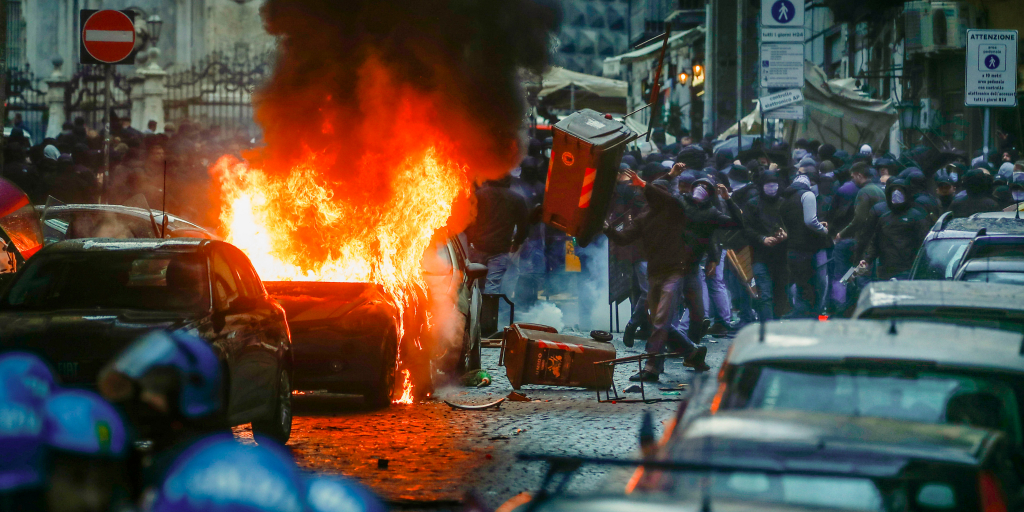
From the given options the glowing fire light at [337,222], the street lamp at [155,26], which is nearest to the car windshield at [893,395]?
the glowing fire light at [337,222]

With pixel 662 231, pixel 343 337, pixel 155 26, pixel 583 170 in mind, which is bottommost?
pixel 343 337

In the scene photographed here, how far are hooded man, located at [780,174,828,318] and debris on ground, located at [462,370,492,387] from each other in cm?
526

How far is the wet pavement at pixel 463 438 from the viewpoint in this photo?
21.6 feet

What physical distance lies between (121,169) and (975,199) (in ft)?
37.5

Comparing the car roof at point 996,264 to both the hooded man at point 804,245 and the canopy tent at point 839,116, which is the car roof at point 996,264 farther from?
the canopy tent at point 839,116

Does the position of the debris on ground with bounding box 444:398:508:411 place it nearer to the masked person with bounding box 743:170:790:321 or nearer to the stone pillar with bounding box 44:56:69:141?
the masked person with bounding box 743:170:790:321

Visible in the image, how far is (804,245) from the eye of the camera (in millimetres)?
14367

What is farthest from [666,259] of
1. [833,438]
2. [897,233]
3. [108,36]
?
[833,438]

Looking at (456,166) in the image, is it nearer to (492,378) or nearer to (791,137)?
(492,378)

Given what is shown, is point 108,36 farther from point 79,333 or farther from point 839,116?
point 839,116

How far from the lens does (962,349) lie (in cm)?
414

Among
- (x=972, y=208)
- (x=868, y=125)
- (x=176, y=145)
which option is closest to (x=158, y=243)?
(x=972, y=208)

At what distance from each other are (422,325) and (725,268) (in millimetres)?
6190

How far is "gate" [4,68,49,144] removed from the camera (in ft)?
110
